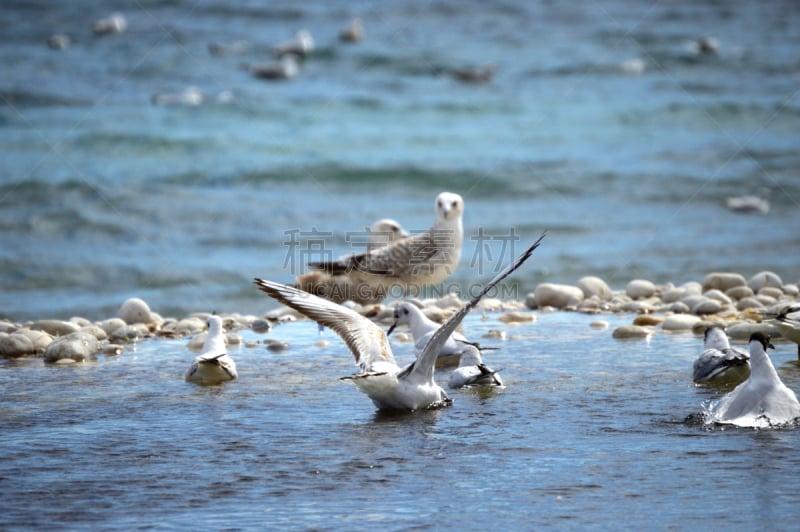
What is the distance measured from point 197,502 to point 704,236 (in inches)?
393

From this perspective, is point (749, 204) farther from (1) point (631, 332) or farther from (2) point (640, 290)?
(1) point (631, 332)

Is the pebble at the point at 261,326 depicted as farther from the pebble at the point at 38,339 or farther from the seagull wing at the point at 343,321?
the seagull wing at the point at 343,321

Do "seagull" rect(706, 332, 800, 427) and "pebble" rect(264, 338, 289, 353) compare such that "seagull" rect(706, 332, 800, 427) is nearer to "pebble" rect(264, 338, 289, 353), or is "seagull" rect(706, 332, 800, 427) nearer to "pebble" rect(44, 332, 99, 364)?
"pebble" rect(264, 338, 289, 353)

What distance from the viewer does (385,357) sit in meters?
5.92

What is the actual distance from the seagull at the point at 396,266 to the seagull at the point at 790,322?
11.0 feet

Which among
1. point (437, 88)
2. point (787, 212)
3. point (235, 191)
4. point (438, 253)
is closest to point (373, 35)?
point (437, 88)

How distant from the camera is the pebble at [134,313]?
8367mm

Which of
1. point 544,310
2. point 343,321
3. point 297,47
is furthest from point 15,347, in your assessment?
point 297,47

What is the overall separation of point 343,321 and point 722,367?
2058mm

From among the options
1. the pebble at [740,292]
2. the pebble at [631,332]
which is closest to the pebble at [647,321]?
the pebble at [631,332]

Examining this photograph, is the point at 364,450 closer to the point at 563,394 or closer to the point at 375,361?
the point at 375,361

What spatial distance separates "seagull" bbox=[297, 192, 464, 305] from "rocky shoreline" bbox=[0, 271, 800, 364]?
0.22 metres

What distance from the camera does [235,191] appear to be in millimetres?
15023

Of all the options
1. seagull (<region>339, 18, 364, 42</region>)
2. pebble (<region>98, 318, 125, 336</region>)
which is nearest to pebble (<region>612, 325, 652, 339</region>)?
pebble (<region>98, 318, 125, 336</region>)
